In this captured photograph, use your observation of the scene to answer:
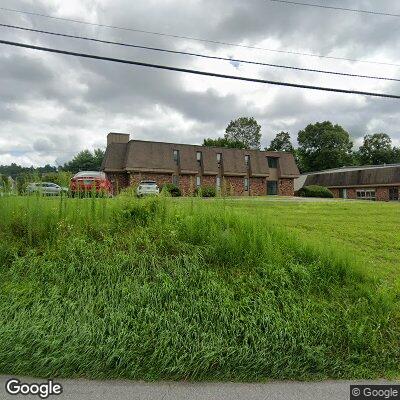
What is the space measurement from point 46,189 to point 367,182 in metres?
47.6

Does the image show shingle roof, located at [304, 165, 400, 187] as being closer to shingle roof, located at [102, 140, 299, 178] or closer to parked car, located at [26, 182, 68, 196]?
shingle roof, located at [102, 140, 299, 178]

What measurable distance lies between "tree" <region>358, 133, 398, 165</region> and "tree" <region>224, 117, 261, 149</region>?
26412mm

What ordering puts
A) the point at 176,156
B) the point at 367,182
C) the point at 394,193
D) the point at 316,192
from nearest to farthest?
1. the point at 176,156
2. the point at 316,192
3. the point at 394,193
4. the point at 367,182

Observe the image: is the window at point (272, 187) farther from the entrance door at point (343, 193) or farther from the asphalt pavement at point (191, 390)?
A: the asphalt pavement at point (191, 390)

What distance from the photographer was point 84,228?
5727 mm

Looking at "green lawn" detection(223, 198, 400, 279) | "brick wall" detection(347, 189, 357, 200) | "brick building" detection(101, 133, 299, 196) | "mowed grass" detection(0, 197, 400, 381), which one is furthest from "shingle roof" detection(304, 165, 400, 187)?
"mowed grass" detection(0, 197, 400, 381)

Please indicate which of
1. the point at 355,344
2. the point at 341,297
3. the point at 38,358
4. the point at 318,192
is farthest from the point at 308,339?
the point at 318,192

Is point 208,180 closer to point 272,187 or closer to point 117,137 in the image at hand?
point 272,187

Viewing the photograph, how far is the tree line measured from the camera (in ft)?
234

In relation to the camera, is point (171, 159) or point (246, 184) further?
point (246, 184)

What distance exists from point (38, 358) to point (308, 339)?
310cm

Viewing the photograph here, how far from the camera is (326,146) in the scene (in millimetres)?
72188

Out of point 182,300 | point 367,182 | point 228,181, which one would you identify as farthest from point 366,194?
point 182,300

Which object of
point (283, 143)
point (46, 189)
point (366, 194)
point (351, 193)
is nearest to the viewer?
point (46, 189)
